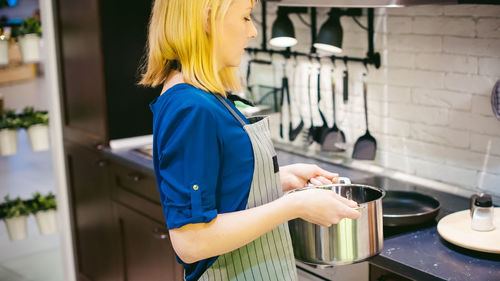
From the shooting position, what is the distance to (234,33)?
1271 millimetres

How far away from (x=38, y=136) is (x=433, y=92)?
7.34ft

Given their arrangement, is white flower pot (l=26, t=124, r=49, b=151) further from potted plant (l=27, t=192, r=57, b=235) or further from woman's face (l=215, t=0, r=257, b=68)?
woman's face (l=215, t=0, r=257, b=68)

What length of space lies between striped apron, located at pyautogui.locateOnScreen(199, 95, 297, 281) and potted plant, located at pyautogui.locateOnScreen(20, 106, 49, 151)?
230cm

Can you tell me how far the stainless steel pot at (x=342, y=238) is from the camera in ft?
4.53

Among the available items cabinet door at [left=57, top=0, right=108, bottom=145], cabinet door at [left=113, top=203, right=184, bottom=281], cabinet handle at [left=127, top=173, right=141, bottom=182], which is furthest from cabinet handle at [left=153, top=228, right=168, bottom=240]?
cabinet door at [left=57, top=0, right=108, bottom=145]

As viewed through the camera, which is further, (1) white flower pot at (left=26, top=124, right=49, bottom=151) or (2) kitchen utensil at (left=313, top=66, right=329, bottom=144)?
(1) white flower pot at (left=26, top=124, right=49, bottom=151)

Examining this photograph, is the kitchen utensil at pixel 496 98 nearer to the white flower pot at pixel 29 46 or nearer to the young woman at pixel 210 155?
the young woman at pixel 210 155

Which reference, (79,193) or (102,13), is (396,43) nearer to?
(102,13)

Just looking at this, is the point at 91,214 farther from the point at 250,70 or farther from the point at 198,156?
the point at 198,156

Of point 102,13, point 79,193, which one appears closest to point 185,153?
point 102,13

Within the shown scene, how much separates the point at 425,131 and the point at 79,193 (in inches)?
80.8

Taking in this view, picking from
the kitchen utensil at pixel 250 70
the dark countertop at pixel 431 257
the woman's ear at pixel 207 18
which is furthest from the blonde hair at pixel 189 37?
the kitchen utensil at pixel 250 70

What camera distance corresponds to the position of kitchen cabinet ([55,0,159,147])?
2.99 meters

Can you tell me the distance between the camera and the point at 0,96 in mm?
3369
